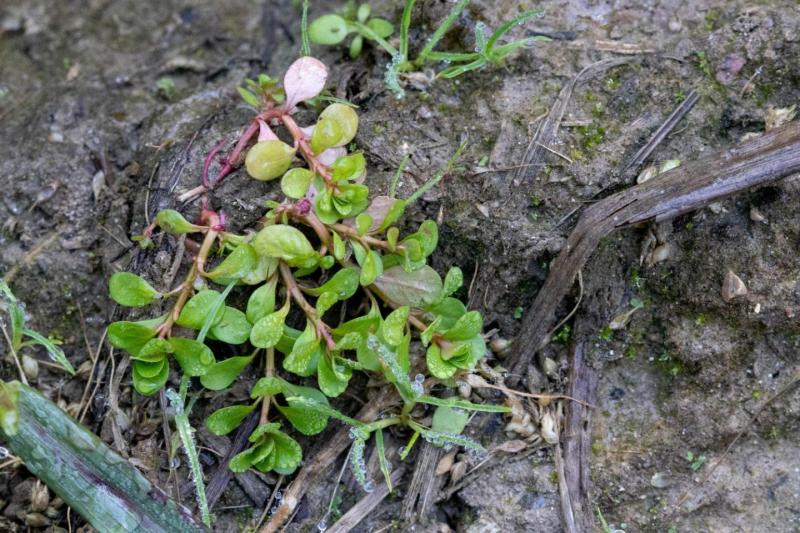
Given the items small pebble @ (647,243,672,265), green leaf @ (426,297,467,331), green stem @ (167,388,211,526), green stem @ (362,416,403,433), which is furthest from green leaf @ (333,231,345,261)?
small pebble @ (647,243,672,265)

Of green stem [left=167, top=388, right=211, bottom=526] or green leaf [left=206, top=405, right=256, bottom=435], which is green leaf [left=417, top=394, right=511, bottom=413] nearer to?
green leaf [left=206, top=405, right=256, bottom=435]

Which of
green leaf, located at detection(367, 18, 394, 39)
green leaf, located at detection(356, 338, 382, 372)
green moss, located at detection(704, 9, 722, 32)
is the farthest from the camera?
green leaf, located at detection(367, 18, 394, 39)

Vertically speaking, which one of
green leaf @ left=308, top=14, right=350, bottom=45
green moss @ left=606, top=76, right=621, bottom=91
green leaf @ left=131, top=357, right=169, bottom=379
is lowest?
green leaf @ left=131, top=357, right=169, bottom=379

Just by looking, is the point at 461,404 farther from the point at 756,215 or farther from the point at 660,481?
the point at 756,215

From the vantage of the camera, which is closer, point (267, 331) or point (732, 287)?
point (267, 331)

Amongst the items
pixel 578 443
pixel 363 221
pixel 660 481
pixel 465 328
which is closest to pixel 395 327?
pixel 465 328
